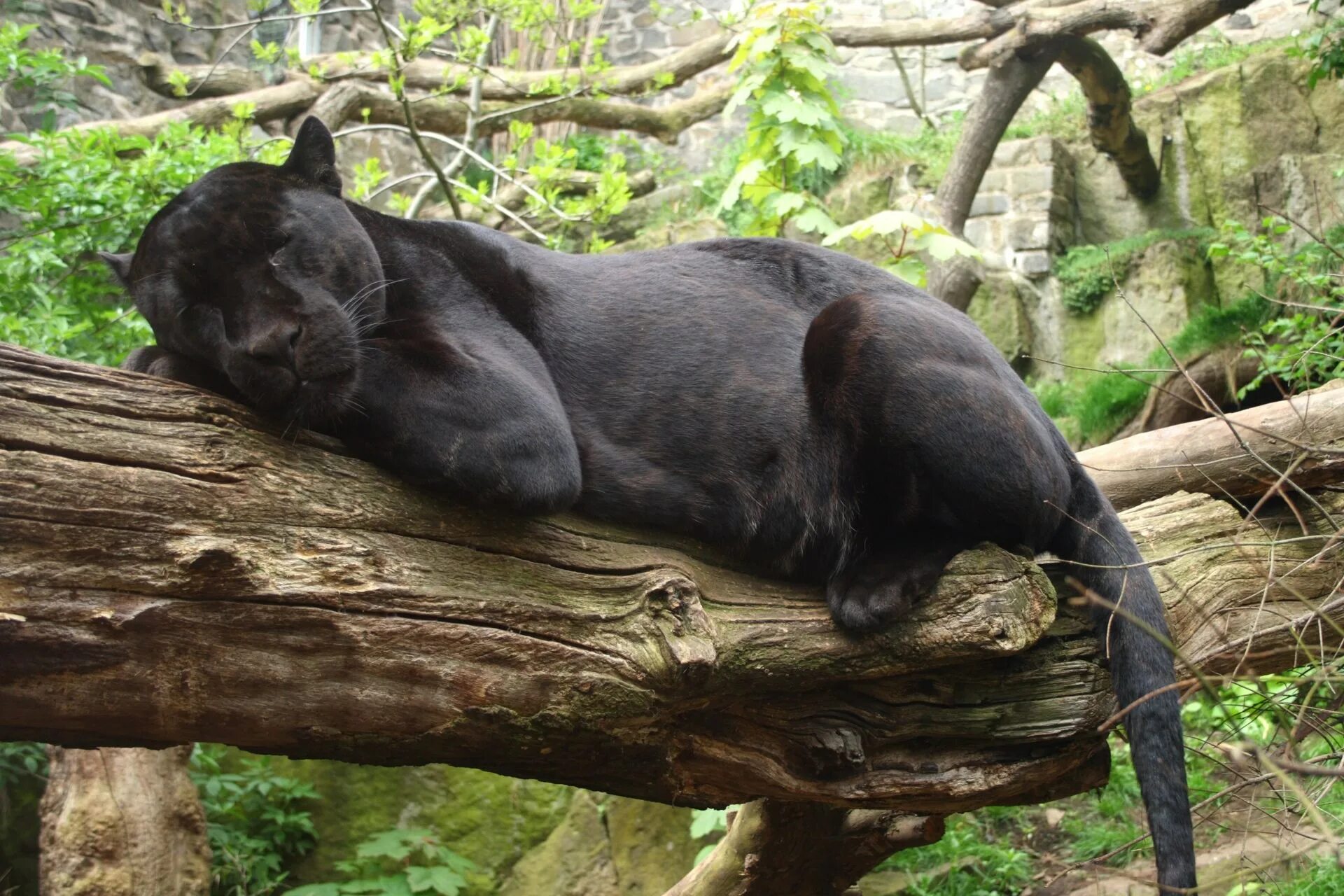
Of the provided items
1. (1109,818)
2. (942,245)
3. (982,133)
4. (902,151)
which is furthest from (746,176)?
(902,151)

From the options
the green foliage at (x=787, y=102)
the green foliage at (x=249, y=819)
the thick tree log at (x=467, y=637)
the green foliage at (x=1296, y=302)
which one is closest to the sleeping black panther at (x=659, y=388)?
the thick tree log at (x=467, y=637)

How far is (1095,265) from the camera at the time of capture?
9.34 m

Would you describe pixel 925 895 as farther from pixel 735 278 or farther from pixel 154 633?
pixel 154 633

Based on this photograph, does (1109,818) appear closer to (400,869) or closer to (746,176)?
(400,869)

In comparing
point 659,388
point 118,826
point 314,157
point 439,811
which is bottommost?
point 439,811

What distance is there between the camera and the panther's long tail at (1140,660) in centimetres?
254

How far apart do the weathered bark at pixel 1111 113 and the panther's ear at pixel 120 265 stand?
643 centimetres

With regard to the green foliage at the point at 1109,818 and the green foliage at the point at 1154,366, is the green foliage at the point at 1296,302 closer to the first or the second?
the green foliage at the point at 1154,366

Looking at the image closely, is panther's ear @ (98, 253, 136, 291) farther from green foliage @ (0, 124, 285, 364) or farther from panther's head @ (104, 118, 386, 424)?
green foliage @ (0, 124, 285, 364)

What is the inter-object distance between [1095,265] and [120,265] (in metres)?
8.41

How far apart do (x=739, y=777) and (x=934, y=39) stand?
7584 mm

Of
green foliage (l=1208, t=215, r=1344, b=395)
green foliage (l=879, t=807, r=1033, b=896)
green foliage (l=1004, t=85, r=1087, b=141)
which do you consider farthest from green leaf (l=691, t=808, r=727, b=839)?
green foliage (l=1004, t=85, r=1087, b=141)

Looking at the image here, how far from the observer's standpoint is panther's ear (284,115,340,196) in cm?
262

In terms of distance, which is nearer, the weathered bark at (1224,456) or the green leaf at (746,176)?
the weathered bark at (1224,456)
